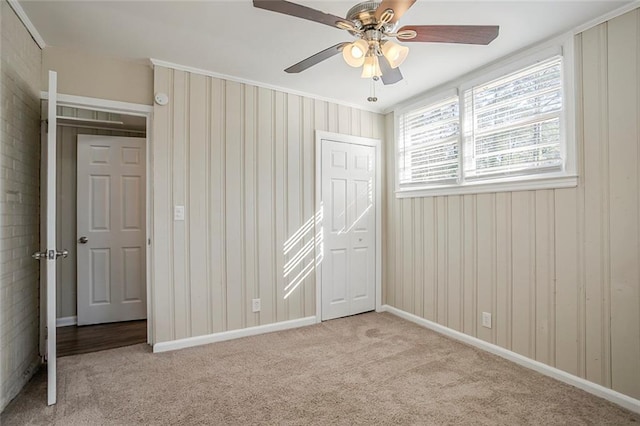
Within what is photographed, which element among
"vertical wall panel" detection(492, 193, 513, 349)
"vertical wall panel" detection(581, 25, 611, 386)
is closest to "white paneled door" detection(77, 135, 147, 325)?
"vertical wall panel" detection(492, 193, 513, 349)

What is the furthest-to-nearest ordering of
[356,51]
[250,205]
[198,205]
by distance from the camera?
[250,205]
[198,205]
[356,51]

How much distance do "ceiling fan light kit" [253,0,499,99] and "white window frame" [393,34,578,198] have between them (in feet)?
3.50

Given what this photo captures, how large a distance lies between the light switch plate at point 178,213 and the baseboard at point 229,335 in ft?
3.56

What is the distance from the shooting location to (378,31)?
5.47 ft

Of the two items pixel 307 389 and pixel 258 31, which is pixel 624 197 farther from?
pixel 258 31

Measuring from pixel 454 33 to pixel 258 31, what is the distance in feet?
4.46

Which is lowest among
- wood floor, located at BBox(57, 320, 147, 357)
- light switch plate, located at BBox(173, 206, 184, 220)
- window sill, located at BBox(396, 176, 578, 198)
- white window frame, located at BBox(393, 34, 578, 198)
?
wood floor, located at BBox(57, 320, 147, 357)

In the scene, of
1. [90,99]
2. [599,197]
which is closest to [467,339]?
[599,197]

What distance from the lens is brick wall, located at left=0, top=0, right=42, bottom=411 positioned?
6.51ft

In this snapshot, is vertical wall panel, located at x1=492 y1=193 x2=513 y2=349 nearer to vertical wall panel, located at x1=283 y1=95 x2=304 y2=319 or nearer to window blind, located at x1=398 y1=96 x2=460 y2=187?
window blind, located at x1=398 y1=96 x2=460 y2=187

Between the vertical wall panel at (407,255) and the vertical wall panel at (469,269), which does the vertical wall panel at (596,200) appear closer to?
the vertical wall panel at (469,269)

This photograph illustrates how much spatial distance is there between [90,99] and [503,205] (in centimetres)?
353

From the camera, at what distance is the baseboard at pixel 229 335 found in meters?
2.87

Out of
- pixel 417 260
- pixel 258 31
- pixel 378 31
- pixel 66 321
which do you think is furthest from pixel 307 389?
pixel 66 321
